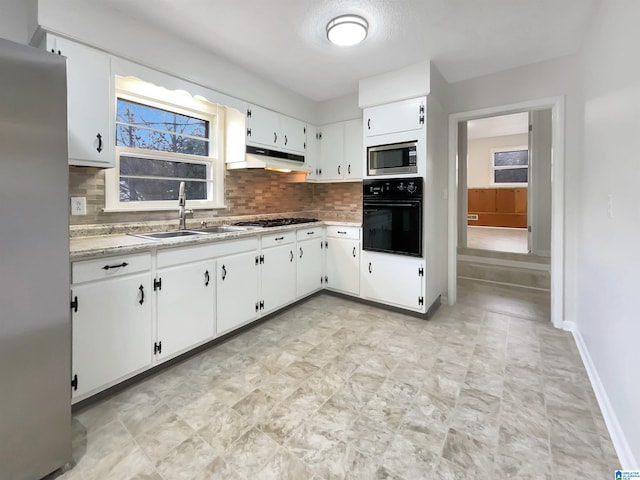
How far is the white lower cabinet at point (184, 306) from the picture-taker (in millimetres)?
2088

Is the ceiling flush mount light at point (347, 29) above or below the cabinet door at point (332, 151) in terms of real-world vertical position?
above

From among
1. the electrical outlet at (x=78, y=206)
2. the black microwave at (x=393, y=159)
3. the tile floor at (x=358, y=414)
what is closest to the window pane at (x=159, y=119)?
the electrical outlet at (x=78, y=206)

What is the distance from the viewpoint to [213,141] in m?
3.18

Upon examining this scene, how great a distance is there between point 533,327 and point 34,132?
3.84m

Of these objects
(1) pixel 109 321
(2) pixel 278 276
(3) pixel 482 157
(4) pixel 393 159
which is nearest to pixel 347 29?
(4) pixel 393 159

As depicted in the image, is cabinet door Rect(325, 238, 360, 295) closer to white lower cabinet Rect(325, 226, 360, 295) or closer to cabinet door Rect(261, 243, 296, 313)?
white lower cabinet Rect(325, 226, 360, 295)

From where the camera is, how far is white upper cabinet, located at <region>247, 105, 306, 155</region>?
3139 millimetres

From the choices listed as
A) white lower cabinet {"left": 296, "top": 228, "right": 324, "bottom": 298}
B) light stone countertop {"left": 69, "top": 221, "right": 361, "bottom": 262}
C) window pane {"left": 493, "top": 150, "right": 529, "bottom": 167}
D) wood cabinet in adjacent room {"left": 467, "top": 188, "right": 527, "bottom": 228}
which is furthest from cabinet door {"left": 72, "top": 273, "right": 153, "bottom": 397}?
window pane {"left": 493, "top": 150, "right": 529, "bottom": 167}

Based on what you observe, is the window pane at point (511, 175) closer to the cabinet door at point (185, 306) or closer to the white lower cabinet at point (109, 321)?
the cabinet door at point (185, 306)

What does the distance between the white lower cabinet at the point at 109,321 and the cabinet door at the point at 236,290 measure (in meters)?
0.57

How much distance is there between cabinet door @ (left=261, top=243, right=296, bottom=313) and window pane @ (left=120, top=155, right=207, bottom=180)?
110 centimetres

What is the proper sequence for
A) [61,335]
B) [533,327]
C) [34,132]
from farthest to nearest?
1. [533,327]
2. [61,335]
3. [34,132]

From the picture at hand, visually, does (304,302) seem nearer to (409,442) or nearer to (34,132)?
(409,442)

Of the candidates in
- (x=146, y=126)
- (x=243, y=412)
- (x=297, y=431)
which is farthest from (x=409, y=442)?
(x=146, y=126)
